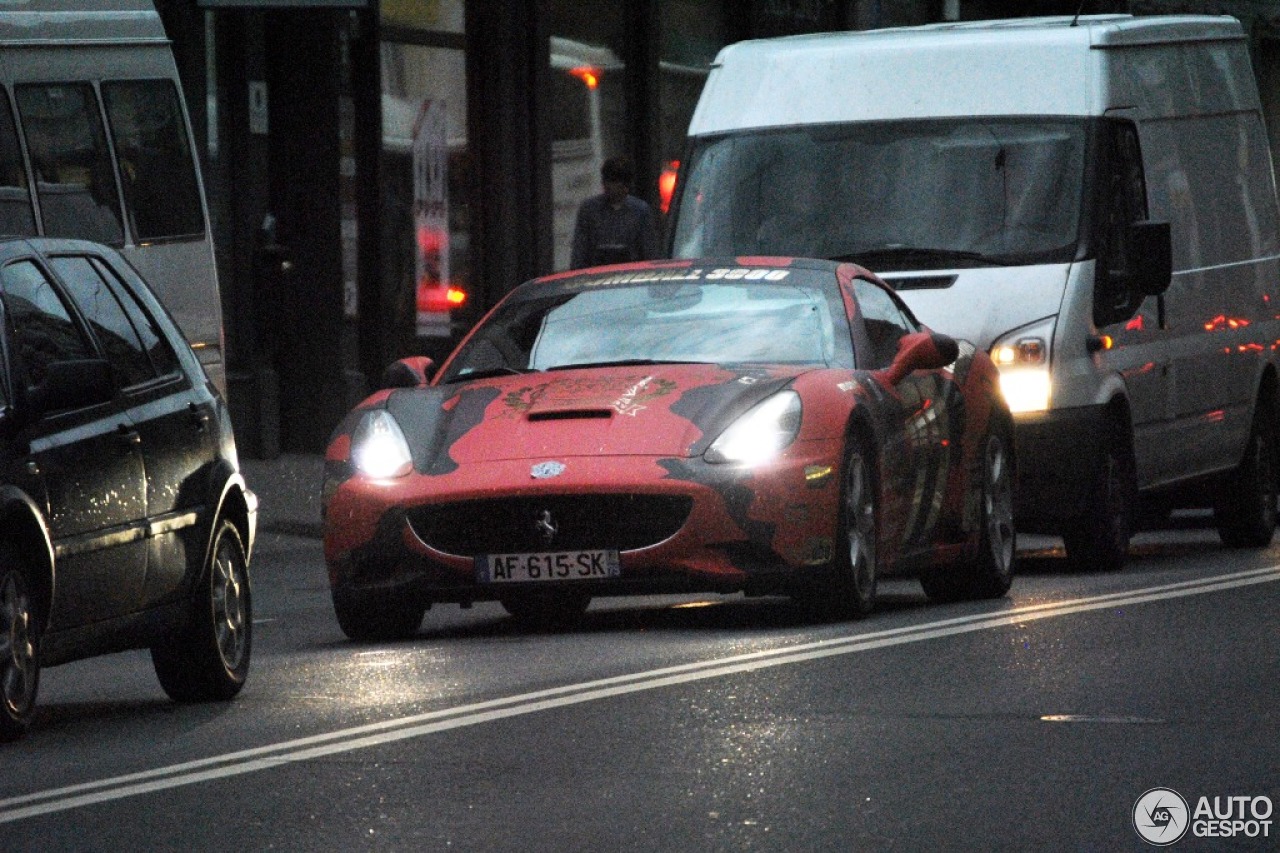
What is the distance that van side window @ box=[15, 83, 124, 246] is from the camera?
1469cm

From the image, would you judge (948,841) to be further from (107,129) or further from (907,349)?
(107,129)

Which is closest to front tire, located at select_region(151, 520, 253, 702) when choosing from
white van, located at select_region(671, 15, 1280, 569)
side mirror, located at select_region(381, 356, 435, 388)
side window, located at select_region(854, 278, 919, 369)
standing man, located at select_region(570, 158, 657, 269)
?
side mirror, located at select_region(381, 356, 435, 388)

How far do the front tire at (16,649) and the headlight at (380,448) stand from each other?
9.57ft

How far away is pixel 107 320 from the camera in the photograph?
9688mm

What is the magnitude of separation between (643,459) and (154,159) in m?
5.54

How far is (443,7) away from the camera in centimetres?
2509

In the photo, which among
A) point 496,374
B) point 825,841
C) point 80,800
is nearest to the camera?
point 825,841

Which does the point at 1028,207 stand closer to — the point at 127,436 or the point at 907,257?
the point at 907,257

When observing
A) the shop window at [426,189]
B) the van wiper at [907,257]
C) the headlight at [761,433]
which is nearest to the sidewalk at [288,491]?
the shop window at [426,189]

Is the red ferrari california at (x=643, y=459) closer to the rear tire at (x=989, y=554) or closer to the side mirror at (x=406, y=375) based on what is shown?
the side mirror at (x=406, y=375)

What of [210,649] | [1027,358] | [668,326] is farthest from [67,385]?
[1027,358]

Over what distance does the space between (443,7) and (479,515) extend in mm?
14469

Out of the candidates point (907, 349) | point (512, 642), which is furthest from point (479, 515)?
point (907, 349)

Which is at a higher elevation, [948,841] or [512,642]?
[948,841]
